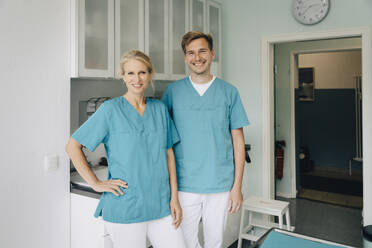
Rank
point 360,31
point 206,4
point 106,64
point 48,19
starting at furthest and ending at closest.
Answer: point 206,4
point 360,31
point 106,64
point 48,19

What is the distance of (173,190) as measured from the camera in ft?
5.68

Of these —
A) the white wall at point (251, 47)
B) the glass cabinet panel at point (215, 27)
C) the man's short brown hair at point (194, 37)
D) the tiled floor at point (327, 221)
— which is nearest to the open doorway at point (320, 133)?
the tiled floor at point (327, 221)

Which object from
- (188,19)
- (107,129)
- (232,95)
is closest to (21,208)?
(107,129)

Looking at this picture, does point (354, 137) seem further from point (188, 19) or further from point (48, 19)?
point (48, 19)

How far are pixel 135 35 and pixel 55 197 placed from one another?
1.18 m

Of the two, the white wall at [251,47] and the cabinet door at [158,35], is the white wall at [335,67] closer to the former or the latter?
the white wall at [251,47]

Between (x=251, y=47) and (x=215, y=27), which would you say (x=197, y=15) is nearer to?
(x=215, y=27)

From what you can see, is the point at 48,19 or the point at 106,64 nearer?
the point at 48,19

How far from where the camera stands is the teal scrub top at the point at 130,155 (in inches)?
62.0

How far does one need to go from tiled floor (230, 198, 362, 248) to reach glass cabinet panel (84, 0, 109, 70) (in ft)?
6.97

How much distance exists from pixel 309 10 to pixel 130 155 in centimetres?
241

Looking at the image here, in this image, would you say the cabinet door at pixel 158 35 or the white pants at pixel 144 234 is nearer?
the white pants at pixel 144 234

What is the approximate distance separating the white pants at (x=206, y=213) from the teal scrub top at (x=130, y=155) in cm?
25

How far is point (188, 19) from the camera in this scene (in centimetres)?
297
